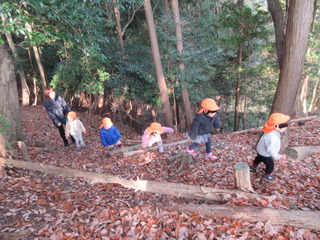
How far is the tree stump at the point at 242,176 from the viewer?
3.06 meters

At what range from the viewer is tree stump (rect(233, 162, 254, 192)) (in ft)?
10.1

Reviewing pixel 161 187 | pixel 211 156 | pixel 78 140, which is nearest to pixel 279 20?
pixel 211 156

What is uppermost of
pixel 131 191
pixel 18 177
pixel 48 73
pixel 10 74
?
pixel 48 73

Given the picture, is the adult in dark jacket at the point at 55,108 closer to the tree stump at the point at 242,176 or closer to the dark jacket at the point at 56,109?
the dark jacket at the point at 56,109

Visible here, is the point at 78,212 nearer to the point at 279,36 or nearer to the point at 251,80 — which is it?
the point at 279,36

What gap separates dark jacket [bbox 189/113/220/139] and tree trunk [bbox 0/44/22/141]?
15.9ft

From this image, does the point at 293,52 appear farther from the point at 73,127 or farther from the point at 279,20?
the point at 73,127

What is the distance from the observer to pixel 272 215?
2666mm

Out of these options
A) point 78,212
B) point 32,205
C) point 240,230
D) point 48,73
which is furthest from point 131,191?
point 48,73

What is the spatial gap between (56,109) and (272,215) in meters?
Result: 6.54

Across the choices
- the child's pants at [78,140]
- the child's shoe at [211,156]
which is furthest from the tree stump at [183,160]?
the child's pants at [78,140]

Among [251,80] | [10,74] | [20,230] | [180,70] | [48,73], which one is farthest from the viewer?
[48,73]

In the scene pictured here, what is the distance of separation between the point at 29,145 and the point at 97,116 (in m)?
7.82

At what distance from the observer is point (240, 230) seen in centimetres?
262
